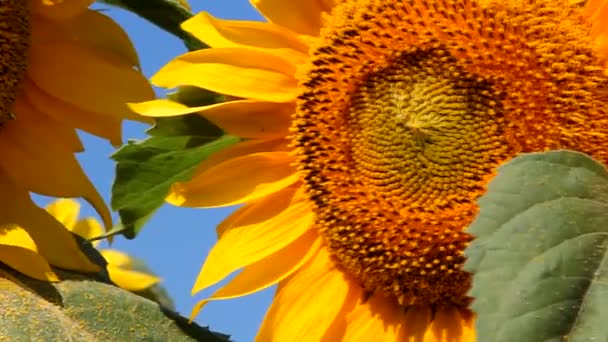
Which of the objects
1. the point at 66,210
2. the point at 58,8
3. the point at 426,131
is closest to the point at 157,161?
the point at 58,8

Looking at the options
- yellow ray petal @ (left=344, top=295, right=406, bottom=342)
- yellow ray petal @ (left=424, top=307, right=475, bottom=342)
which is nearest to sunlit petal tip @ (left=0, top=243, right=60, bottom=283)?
yellow ray petal @ (left=344, top=295, right=406, bottom=342)

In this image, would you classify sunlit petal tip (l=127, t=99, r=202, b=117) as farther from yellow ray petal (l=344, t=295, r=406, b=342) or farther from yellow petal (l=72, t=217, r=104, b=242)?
yellow petal (l=72, t=217, r=104, b=242)

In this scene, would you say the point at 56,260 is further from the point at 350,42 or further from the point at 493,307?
the point at 493,307

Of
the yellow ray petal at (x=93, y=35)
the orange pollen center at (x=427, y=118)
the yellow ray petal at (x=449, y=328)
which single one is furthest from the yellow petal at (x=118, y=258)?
the yellow ray petal at (x=449, y=328)

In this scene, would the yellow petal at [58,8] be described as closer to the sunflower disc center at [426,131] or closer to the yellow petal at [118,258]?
the sunflower disc center at [426,131]

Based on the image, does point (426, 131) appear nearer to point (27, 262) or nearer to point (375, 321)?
point (375, 321)

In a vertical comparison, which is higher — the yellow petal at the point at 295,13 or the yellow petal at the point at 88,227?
the yellow petal at the point at 295,13

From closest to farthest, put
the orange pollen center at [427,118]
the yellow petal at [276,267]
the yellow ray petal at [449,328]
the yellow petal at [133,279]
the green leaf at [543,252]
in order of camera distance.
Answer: the green leaf at [543,252], the orange pollen center at [427,118], the yellow ray petal at [449,328], the yellow petal at [276,267], the yellow petal at [133,279]

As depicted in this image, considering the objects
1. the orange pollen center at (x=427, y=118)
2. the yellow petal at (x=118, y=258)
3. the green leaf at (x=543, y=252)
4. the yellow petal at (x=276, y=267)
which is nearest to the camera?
the green leaf at (x=543, y=252)
